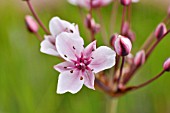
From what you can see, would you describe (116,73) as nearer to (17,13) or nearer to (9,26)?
(9,26)

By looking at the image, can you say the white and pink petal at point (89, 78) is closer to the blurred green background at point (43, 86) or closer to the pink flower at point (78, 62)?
the pink flower at point (78, 62)

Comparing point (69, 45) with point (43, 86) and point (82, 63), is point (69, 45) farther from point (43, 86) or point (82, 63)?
point (43, 86)

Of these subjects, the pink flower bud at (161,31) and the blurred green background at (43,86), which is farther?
the blurred green background at (43,86)

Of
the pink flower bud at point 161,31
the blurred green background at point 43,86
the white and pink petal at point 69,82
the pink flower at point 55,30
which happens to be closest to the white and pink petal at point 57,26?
the pink flower at point 55,30

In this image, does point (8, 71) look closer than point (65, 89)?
No

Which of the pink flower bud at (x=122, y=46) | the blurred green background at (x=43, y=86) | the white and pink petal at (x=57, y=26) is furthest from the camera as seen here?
the blurred green background at (x=43, y=86)

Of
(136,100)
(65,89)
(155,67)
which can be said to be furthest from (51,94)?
(65,89)

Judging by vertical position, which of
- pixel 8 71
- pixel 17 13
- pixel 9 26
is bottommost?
pixel 8 71

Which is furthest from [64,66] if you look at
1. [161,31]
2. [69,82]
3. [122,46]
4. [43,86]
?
[43,86]
